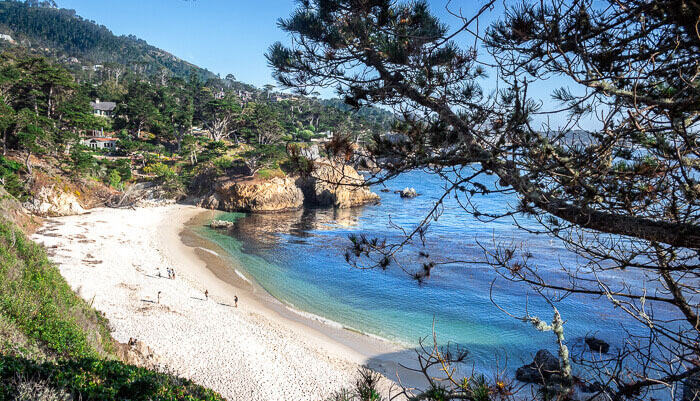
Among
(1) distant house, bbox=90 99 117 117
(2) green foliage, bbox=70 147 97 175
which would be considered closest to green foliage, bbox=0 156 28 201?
(2) green foliage, bbox=70 147 97 175

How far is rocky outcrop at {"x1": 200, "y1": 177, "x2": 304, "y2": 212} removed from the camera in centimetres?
3669

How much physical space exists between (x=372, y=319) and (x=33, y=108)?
37017 millimetres

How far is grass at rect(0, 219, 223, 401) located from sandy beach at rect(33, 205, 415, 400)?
9.28 feet

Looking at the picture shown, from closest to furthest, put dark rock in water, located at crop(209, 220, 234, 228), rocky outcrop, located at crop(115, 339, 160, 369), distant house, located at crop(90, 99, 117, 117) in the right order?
1. rocky outcrop, located at crop(115, 339, 160, 369)
2. dark rock in water, located at crop(209, 220, 234, 228)
3. distant house, located at crop(90, 99, 117, 117)

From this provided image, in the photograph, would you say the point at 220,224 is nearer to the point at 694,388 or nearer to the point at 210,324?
the point at 210,324

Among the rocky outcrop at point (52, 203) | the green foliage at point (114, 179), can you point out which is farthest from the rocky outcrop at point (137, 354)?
the green foliage at point (114, 179)

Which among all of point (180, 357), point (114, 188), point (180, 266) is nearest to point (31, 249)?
point (180, 357)

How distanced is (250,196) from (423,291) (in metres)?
23.2

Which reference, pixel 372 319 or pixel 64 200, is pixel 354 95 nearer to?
pixel 372 319

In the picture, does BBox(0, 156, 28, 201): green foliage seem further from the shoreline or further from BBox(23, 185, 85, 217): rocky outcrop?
the shoreline

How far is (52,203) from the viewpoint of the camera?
2761 centimetres

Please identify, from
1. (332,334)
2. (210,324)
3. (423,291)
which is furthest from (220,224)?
(332,334)

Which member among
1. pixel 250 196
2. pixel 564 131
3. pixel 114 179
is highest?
pixel 564 131

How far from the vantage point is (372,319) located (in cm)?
1600
